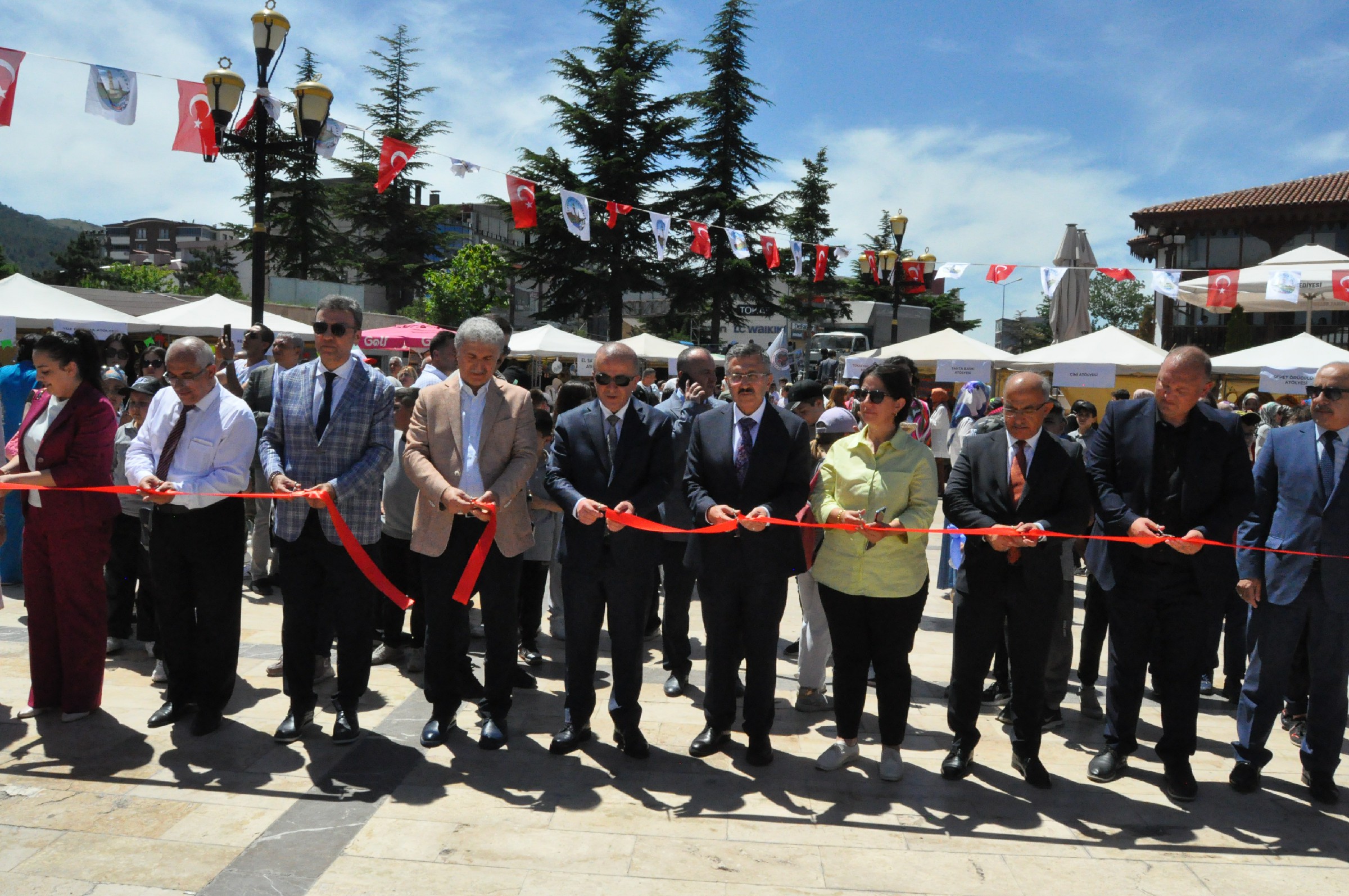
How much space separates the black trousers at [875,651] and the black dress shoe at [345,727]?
2415 mm

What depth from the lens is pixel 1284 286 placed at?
12891 millimetres

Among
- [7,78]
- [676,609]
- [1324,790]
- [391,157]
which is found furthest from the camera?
[391,157]

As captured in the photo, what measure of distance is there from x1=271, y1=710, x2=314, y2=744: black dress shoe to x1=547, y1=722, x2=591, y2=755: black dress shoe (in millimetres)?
1258

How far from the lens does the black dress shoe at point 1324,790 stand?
4.18 m

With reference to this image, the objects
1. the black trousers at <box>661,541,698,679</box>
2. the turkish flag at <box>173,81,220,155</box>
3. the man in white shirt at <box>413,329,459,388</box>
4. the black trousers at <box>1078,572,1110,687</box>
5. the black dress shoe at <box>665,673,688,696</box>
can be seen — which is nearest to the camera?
the black trousers at <box>1078,572,1110,687</box>

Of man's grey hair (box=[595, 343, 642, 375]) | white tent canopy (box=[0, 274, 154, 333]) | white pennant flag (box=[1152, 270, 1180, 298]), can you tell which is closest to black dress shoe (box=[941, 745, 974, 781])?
man's grey hair (box=[595, 343, 642, 375])

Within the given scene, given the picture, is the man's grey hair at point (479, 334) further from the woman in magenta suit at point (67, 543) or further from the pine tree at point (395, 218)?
the pine tree at point (395, 218)

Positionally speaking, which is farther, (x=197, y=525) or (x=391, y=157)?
(x=391, y=157)

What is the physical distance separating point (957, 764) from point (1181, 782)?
3.34 feet

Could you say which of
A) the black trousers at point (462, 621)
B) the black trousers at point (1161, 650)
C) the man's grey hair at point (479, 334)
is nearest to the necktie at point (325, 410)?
the man's grey hair at point (479, 334)

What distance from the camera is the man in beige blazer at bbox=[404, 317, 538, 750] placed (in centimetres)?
441

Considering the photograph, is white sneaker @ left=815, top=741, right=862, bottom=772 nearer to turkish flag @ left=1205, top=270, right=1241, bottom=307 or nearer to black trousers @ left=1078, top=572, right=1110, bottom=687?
black trousers @ left=1078, top=572, right=1110, bottom=687

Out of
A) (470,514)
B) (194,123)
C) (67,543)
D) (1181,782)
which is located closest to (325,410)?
(470,514)

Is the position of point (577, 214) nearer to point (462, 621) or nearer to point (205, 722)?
point (462, 621)
